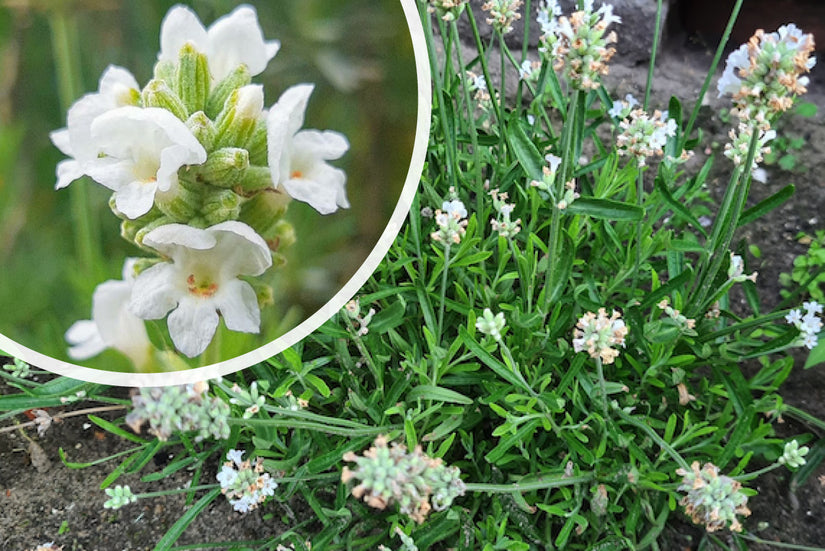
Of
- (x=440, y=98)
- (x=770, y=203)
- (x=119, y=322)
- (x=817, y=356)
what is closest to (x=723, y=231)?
(x=770, y=203)

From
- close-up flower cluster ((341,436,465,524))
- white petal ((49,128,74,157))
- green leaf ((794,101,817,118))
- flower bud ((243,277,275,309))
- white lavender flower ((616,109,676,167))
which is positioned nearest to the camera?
close-up flower cluster ((341,436,465,524))

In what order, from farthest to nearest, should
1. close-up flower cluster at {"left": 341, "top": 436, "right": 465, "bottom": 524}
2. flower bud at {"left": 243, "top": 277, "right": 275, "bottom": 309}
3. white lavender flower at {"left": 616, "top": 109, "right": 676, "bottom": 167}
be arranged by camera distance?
white lavender flower at {"left": 616, "top": 109, "right": 676, "bottom": 167}, flower bud at {"left": 243, "top": 277, "right": 275, "bottom": 309}, close-up flower cluster at {"left": 341, "top": 436, "right": 465, "bottom": 524}

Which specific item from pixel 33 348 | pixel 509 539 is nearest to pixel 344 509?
pixel 509 539

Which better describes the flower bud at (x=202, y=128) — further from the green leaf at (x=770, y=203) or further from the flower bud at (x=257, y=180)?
the green leaf at (x=770, y=203)

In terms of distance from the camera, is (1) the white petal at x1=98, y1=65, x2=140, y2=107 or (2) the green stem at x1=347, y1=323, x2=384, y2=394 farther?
(2) the green stem at x1=347, y1=323, x2=384, y2=394

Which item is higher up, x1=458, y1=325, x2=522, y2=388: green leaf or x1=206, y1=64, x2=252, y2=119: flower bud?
x1=206, y1=64, x2=252, y2=119: flower bud

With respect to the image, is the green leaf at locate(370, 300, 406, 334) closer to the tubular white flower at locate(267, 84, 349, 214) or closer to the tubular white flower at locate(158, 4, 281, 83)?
the tubular white flower at locate(267, 84, 349, 214)

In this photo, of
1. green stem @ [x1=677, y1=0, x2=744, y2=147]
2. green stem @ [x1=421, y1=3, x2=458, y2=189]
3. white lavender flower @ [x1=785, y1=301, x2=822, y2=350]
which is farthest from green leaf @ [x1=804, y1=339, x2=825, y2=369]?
green stem @ [x1=421, y1=3, x2=458, y2=189]

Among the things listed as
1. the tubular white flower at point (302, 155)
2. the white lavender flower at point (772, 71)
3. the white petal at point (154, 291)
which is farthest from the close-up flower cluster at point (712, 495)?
the white petal at point (154, 291)
